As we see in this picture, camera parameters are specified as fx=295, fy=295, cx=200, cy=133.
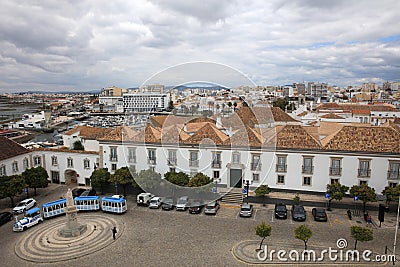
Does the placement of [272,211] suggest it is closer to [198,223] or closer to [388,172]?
[198,223]

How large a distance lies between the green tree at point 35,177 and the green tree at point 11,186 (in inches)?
69.2

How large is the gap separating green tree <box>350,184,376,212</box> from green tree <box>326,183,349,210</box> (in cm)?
58

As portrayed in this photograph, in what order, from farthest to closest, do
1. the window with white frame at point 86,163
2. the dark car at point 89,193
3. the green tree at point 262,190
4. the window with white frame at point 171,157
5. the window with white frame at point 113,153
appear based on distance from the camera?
1. the window with white frame at point 86,163
2. the window with white frame at point 113,153
3. the window with white frame at point 171,157
4. the dark car at point 89,193
5. the green tree at point 262,190

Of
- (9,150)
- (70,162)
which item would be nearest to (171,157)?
(70,162)

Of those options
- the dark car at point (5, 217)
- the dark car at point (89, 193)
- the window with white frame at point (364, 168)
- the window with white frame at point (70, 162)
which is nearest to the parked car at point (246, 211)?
the window with white frame at point (364, 168)

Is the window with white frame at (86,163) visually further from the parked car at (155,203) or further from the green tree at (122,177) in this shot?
the parked car at (155,203)

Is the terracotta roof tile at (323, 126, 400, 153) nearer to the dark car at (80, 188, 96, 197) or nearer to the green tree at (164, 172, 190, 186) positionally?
the green tree at (164, 172, 190, 186)

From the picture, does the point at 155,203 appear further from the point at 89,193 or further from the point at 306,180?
the point at 306,180

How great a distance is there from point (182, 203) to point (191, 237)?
17.1ft

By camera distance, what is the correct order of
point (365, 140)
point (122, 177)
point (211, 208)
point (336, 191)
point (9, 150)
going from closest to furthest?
point (336, 191)
point (211, 208)
point (365, 140)
point (122, 177)
point (9, 150)

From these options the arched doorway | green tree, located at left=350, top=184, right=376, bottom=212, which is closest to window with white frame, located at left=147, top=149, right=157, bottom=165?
the arched doorway

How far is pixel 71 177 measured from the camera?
32.0m

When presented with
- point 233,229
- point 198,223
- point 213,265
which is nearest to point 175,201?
point 198,223

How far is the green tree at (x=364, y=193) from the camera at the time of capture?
73.3ft
